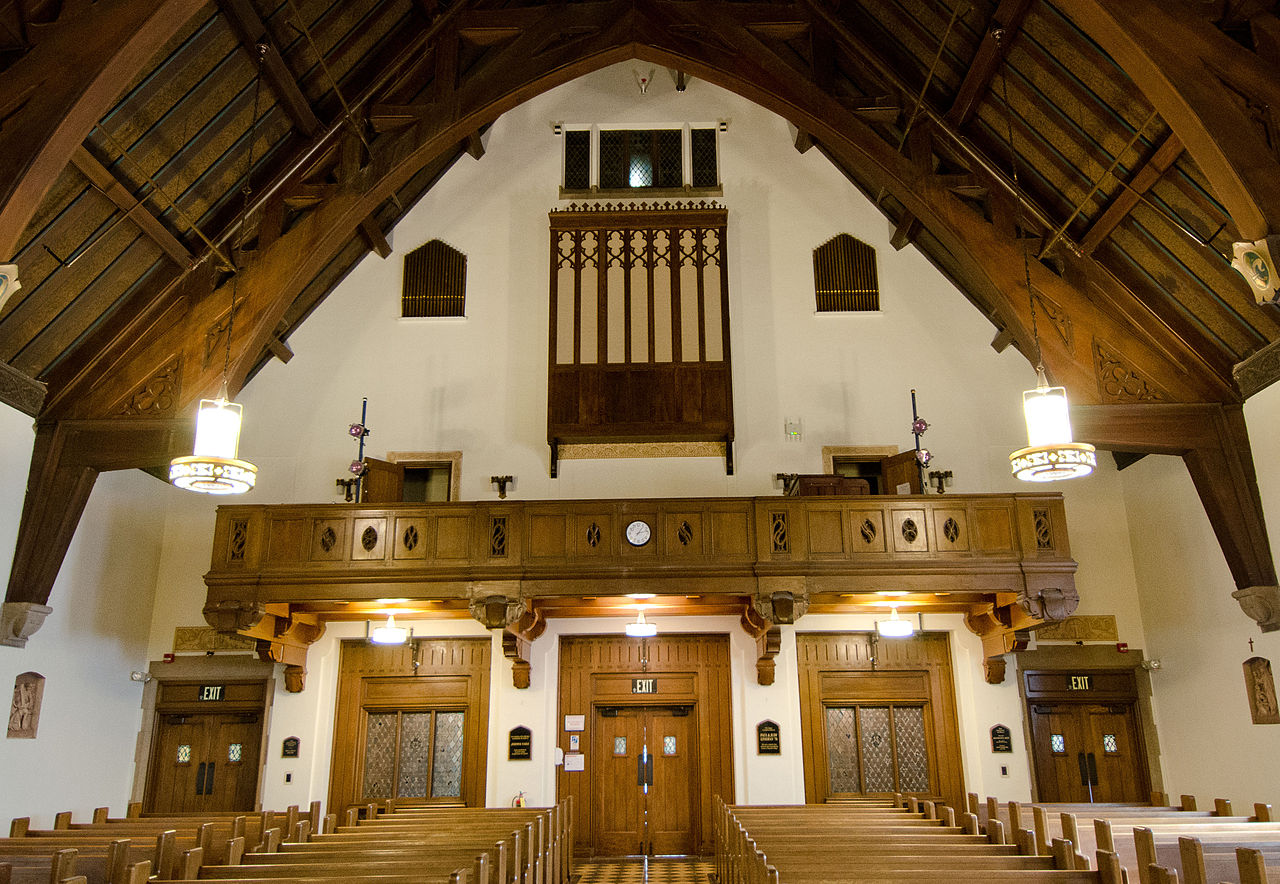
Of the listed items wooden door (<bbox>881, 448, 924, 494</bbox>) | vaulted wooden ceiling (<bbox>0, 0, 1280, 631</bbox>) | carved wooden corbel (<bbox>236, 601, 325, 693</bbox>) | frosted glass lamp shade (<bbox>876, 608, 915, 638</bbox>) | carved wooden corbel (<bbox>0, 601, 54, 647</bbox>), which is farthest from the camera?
wooden door (<bbox>881, 448, 924, 494</bbox>)

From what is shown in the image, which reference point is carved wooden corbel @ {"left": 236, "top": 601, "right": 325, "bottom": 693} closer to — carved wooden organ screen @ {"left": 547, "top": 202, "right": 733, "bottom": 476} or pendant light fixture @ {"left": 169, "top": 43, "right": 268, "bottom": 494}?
carved wooden organ screen @ {"left": 547, "top": 202, "right": 733, "bottom": 476}

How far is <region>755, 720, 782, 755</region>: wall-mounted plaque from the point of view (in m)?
11.2

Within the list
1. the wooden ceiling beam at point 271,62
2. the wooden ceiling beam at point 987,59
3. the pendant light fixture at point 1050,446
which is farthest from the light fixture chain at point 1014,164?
the wooden ceiling beam at point 271,62

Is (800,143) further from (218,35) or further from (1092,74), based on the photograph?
(218,35)

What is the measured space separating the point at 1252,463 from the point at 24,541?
1183 cm

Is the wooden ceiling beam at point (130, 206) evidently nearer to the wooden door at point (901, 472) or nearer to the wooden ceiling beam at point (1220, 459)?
the wooden door at point (901, 472)

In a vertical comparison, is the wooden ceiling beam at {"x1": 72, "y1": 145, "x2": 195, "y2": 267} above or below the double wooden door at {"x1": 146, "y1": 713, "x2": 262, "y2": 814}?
above

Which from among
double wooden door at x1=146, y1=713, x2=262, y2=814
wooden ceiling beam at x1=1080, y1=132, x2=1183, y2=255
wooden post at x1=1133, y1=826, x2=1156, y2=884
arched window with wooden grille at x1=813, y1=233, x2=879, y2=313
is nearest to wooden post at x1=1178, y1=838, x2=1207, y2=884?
wooden post at x1=1133, y1=826, x2=1156, y2=884

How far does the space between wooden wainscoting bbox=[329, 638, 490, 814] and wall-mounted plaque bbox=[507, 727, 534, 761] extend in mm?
348

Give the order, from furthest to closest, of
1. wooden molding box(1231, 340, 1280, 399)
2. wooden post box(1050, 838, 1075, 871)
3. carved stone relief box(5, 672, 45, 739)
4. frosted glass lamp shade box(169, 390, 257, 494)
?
carved stone relief box(5, 672, 45, 739) → wooden molding box(1231, 340, 1280, 399) → frosted glass lamp shade box(169, 390, 257, 494) → wooden post box(1050, 838, 1075, 871)

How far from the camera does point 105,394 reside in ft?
30.0

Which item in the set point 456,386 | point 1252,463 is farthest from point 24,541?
point 1252,463

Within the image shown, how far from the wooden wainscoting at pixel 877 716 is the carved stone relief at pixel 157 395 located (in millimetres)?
7591

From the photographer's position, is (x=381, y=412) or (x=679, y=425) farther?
(x=381, y=412)
